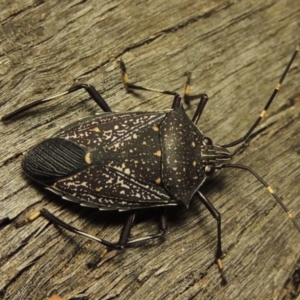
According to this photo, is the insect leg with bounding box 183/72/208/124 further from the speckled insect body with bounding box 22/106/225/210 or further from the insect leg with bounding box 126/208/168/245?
the insect leg with bounding box 126/208/168/245

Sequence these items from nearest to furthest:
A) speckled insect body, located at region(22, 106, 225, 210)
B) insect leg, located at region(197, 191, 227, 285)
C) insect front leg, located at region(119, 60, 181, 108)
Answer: speckled insect body, located at region(22, 106, 225, 210)
insect leg, located at region(197, 191, 227, 285)
insect front leg, located at region(119, 60, 181, 108)

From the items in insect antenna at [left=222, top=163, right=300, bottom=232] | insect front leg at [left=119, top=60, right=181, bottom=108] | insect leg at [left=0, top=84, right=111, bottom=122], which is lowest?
insect antenna at [left=222, top=163, right=300, bottom=232]

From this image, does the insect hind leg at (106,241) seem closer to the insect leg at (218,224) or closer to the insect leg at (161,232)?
the insect leg at (161,232)

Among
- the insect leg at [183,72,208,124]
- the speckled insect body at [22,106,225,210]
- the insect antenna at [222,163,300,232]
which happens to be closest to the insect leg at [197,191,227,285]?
the speckled insect body at [22,106,225,210]

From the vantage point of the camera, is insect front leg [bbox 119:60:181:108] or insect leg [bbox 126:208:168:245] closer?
insect leg [bbox 126:208:168:245]

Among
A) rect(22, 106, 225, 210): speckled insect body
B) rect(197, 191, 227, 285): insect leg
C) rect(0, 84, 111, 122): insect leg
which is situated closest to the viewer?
rect(22, 106, 225, 210): speckled insect body

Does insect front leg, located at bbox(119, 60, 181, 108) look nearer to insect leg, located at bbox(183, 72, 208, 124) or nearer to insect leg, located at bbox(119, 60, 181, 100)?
insect leg, located at bbox(119, 60, 181, 100)

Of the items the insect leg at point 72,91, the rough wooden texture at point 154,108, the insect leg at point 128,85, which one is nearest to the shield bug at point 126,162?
the insect leg at point 72,91

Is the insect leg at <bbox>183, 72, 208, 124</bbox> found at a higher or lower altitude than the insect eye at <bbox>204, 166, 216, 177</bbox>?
higher
